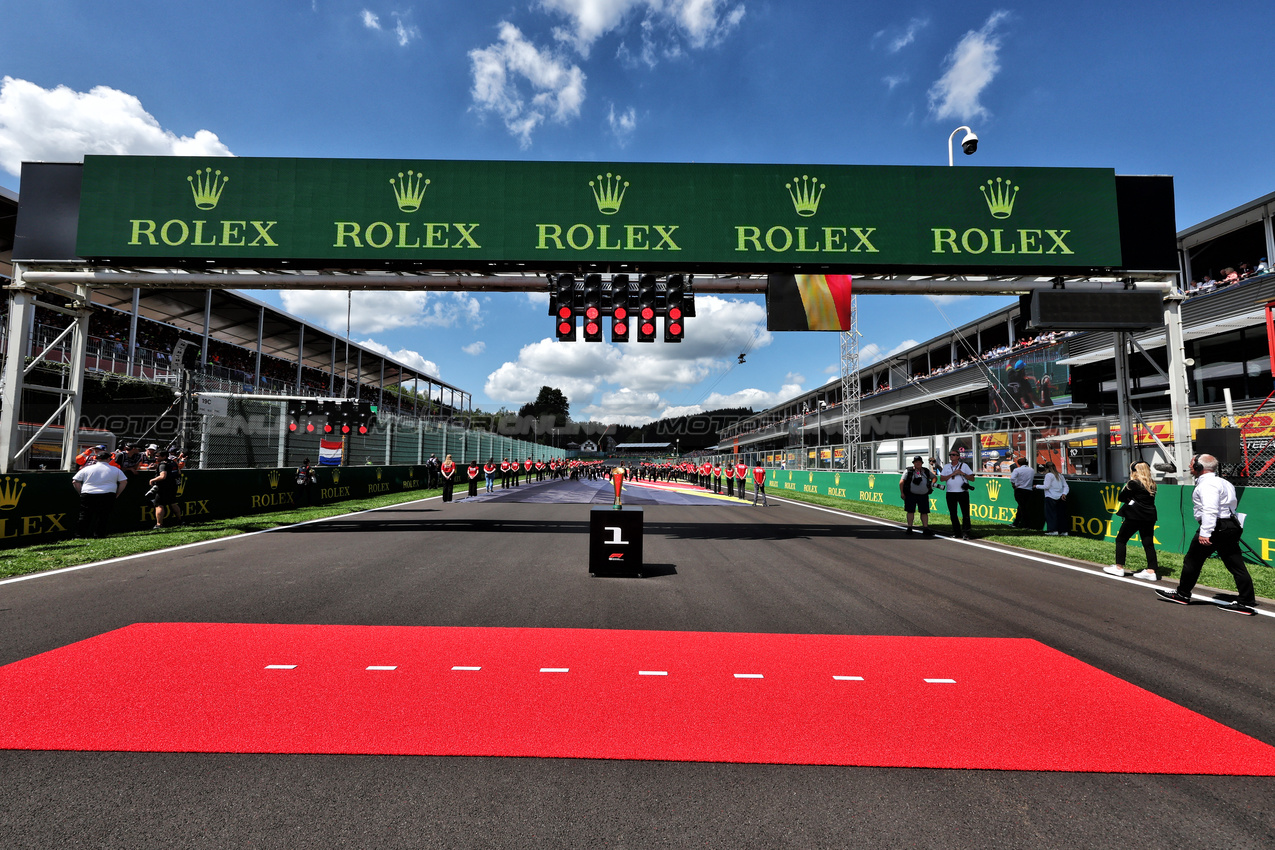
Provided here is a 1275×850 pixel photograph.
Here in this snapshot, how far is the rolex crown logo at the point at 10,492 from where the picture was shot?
8.75 meters

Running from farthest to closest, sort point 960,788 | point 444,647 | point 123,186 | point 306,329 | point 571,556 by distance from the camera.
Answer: point 306,329 → point 123,186 → point 571,556 → point 444,647 → point 960,788

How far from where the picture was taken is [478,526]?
1289 cm

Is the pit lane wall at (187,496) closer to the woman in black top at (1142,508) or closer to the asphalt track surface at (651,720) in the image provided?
the asphalt track surface at (651,720)

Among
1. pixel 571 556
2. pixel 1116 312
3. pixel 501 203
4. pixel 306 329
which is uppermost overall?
pixel 306 329

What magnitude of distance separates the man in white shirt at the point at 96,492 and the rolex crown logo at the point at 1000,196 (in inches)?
648

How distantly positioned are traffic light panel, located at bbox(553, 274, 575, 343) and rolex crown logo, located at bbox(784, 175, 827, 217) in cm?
455

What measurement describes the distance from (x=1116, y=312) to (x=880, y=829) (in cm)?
1231

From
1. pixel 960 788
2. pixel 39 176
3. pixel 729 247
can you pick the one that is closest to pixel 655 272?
pixel 729 247

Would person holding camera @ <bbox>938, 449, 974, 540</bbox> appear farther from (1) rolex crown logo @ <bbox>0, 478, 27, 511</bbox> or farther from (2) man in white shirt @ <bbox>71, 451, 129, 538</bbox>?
(1) rolex crown logo @ <bbox>0, 478, 27, 511</bbox>

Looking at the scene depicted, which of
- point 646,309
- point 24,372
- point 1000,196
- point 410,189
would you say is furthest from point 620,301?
point 24,372

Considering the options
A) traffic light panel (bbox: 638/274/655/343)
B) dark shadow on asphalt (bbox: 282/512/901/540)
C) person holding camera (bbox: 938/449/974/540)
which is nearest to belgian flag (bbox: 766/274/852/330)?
traffic light panel (bbox: 638/274/655/343)

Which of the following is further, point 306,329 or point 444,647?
point 306,329

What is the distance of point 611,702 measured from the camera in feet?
11.7

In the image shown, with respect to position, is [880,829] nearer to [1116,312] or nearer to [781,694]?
[781,694]
